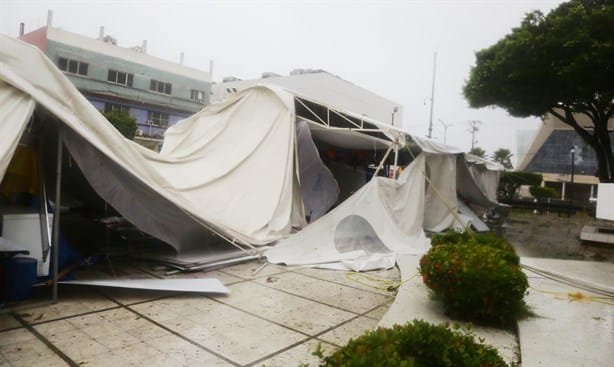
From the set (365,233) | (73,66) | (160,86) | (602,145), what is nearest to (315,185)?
(365,233)

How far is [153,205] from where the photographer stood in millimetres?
4855

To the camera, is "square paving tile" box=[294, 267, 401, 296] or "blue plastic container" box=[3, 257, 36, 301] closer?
"blue plastic container" box=[3, 257, 36, 301]

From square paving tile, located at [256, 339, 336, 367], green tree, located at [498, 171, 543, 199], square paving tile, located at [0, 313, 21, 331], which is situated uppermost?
green tree, located at [498, 171, 543, 199]

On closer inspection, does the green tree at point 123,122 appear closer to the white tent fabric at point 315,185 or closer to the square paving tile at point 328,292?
the white tent fabric at point 315,185

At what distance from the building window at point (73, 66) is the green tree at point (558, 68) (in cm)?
2553

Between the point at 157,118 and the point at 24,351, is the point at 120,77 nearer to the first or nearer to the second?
the point at 157,118

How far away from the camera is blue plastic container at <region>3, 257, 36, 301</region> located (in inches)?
142

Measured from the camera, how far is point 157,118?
31719 mm

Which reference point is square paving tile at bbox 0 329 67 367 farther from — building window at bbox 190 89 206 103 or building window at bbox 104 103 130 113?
building window at bbox 190 89 206 103

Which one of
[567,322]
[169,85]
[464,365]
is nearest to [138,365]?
[464,365]

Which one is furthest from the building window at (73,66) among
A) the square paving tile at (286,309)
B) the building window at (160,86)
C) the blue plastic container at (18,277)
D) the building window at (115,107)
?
the square paving tile at (286,309)

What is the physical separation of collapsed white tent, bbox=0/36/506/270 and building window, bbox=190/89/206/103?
26.2 metres

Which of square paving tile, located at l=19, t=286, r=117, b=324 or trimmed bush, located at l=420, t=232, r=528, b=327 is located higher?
trimmed bush, located at l=420, t=232, r=528, b=327

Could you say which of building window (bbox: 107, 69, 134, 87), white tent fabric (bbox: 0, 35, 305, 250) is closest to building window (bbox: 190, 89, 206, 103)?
building window (bbox: 107, 69, 134, 87)
